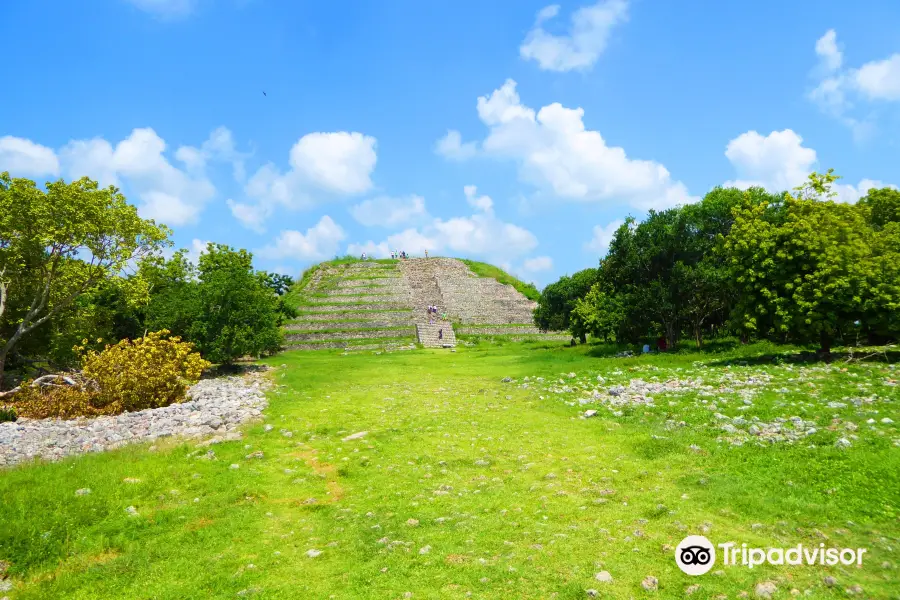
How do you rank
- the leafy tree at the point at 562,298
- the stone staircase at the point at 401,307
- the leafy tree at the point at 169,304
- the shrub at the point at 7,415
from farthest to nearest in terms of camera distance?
1. the stone staircase at the point at 401,307
2. the leafy tree at the point at 562,298
3. the leafy tree at the point at 169,304
4. the shrub at the point at 7,415

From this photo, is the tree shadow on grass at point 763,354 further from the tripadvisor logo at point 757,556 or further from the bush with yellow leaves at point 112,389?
the bush with yellow leaves at point 112,389

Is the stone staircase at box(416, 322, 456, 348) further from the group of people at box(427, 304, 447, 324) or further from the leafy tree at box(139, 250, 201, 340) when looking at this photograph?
the leafy tree at box(139, 250, 201, 340)

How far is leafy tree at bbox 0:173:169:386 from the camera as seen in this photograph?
83.9 ft

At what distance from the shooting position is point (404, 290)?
276ft

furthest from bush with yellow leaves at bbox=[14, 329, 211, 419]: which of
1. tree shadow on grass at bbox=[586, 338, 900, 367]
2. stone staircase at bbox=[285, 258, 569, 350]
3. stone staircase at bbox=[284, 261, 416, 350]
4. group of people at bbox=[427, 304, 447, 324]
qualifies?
group of people at bbox=[427, 304, 447, 324]

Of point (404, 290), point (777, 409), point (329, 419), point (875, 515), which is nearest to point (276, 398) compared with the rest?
point (329, 419)

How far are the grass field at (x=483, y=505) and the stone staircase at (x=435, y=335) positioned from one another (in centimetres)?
4474

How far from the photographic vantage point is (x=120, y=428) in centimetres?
1714

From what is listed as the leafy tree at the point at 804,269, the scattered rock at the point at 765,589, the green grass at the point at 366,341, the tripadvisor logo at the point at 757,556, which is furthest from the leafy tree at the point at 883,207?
the green grass at the point at 366,341

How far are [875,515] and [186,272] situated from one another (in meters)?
44.2

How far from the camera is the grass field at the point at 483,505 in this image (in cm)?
712

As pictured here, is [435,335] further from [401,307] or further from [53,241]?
[53,241]

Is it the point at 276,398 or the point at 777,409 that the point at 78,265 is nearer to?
the point at 276,398

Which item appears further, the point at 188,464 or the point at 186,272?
the point at 186,272
